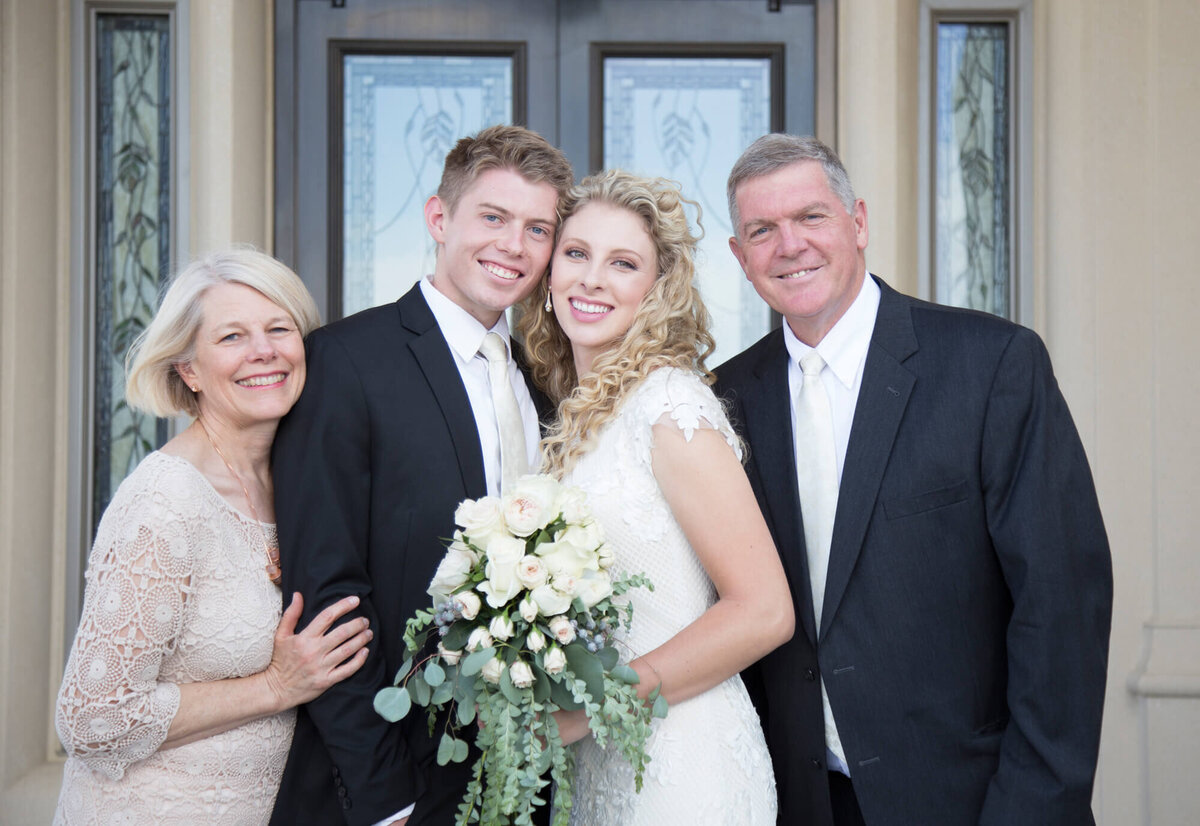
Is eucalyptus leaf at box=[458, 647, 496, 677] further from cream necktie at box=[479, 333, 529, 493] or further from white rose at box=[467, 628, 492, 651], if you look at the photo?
cream necktie at box=[479, 333, 529, 493]

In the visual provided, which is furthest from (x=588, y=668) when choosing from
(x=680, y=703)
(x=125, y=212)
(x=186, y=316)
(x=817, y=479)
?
(x=125, y=212)

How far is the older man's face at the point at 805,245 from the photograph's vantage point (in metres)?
2.54

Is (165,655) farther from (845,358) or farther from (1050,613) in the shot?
(1050,613)

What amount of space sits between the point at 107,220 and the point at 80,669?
2494mm

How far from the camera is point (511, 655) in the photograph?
2021 mm

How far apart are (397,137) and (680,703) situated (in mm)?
2971

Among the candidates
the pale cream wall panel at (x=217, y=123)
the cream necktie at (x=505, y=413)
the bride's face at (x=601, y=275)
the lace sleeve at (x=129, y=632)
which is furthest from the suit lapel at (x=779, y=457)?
the pale cream wall panel at (x=217, y=123)

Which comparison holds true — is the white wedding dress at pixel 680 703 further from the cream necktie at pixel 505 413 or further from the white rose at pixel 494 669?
the white rose at pixel 494 669

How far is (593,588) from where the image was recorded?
205 centimetres

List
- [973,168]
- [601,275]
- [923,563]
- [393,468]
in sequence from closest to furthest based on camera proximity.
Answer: [923,563], [393,468], [601,275], [973,168]

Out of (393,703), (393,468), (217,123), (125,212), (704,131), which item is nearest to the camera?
(393,703)

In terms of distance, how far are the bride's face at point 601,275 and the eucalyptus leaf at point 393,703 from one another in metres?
1.02

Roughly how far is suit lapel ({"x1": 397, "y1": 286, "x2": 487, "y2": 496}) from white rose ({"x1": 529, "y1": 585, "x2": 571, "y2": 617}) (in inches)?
22.2

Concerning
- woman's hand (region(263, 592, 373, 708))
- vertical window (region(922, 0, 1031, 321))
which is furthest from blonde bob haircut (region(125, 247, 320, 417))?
vertical window (region(922, 0, 1031, 321))
